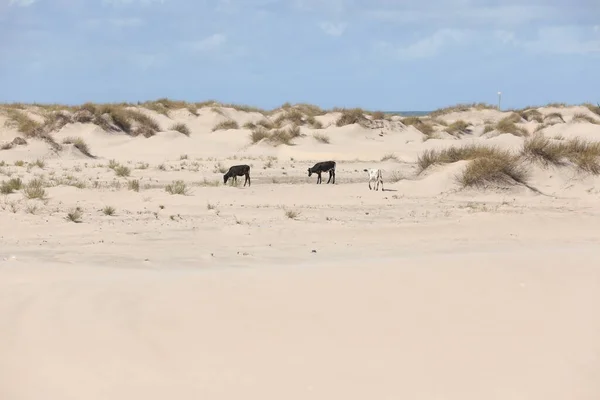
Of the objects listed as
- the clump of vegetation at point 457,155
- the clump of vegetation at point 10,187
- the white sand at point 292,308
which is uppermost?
the clump of vegetation at point 457,155

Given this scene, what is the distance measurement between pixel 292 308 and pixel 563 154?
1466 centimetres

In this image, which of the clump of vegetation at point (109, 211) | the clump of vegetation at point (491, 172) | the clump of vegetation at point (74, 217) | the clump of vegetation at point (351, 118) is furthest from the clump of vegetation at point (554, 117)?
the clump of vegetation at point (74, 217)

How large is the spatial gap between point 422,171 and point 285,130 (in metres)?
15.6

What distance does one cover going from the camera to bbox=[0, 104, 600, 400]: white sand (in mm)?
4379

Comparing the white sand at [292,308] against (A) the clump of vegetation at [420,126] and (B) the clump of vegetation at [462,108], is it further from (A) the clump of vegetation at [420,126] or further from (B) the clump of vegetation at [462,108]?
(B) the clump of vegetation at [462,108]

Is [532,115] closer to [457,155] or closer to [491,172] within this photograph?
[457,155]

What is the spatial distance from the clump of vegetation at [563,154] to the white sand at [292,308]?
6.27 metres

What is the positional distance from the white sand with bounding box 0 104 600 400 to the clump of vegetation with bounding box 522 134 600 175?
6.27 metres

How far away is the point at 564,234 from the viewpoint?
1127 cm

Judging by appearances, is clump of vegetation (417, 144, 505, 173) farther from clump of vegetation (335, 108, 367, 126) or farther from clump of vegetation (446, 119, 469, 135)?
clump of vegetation (446, 119, 469, 135)

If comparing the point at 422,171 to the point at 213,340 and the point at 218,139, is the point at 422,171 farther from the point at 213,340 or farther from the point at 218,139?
the point at 218,139

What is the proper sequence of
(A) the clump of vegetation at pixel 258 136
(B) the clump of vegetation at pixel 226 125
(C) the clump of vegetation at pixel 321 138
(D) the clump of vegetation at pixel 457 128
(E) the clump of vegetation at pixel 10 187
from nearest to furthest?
(E) the clump of vegetation at pixel 10 187, (A) the clump of vegetation at pixel 258 136, (C) the clump of vegetation at pixel 321 138, (B) the clump of vegetation at pixel 226 125, (D) the clump of vegetation at pixel 457 128

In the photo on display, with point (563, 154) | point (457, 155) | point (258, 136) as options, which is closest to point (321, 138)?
point (258, 136)

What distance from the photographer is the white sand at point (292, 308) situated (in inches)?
172
